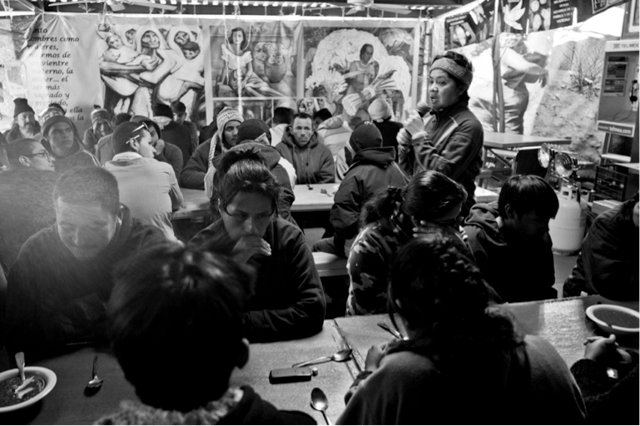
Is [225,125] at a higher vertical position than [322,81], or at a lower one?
lower

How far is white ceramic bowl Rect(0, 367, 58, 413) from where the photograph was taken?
132 cm

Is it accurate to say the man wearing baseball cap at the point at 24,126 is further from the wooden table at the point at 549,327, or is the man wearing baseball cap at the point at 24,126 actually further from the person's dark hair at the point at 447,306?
the person's dark hair at the point at 447,306

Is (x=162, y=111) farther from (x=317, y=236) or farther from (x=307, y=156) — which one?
(x=317, y=236)

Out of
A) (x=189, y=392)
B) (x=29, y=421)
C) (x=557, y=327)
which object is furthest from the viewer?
(x=557, y=327)

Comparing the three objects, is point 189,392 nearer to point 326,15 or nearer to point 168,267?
point 168,267

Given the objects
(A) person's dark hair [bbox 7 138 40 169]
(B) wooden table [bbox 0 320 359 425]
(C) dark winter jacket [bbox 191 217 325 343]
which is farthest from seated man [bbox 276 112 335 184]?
(B) wooden table [bbox 0 320 359 425]

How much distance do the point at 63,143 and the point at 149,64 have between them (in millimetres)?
3414

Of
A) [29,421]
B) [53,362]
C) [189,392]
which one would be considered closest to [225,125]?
[53,362]

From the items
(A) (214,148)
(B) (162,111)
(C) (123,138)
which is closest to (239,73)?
(B) (162,111)

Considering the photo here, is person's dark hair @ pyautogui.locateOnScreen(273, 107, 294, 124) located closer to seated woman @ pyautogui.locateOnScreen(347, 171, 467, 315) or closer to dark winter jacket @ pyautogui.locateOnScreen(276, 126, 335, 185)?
dark winter jacket @ pyautogui.locateOnScreen(276, 126, 335, 185)

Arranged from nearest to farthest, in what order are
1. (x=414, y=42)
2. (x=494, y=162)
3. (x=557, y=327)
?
(x=557, y=327)
(x=494, y=162)
(x=414, y=42)

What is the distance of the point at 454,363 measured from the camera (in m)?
1.04

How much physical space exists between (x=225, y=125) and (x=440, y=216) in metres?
2.92

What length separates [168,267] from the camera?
3.13ft
